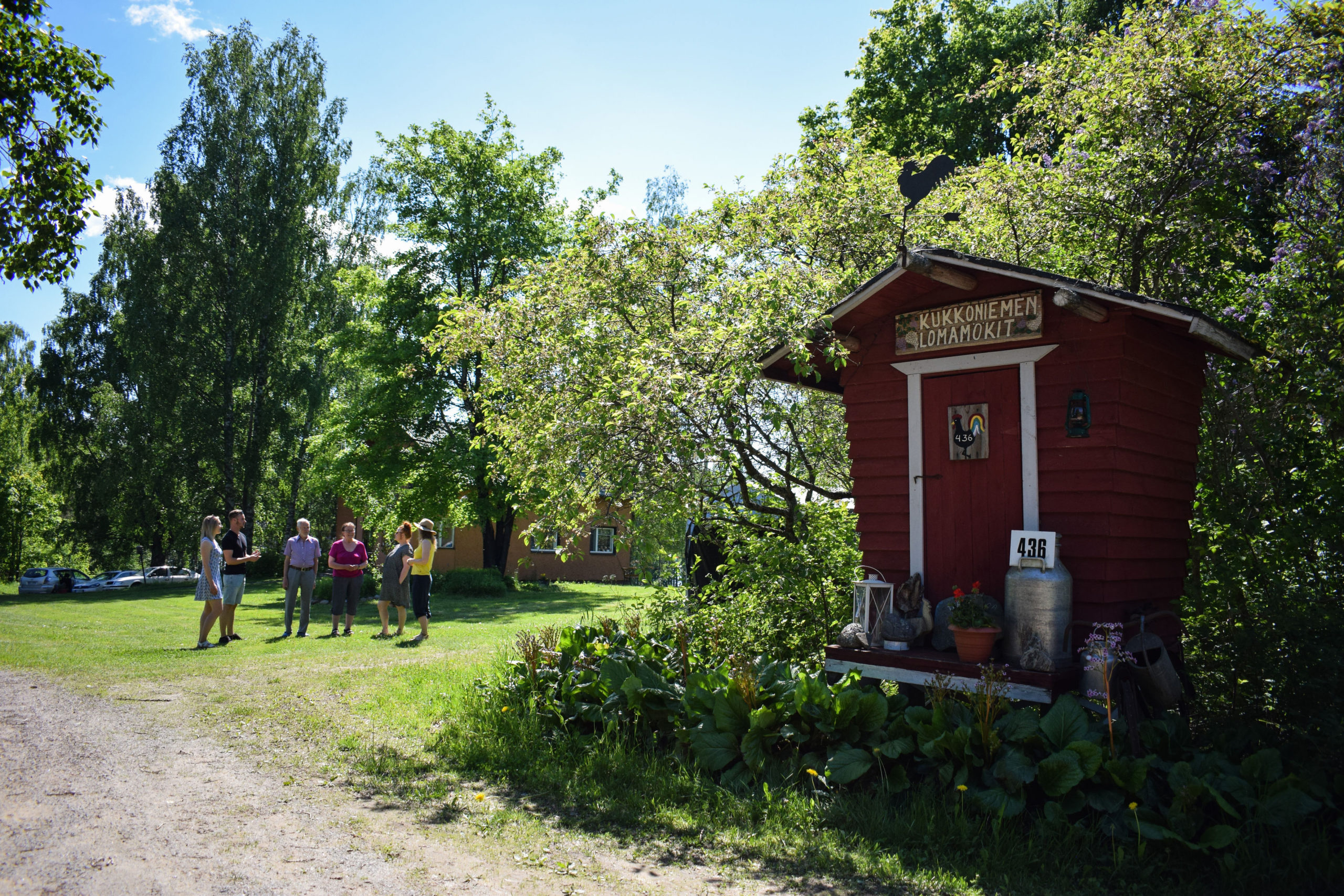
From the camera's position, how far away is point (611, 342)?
903cm

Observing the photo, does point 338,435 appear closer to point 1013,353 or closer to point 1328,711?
point 1013,353

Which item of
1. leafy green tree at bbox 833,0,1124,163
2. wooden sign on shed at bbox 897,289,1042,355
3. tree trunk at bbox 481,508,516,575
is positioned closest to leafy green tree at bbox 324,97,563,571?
tree trunk at bbox 481,508,516,575

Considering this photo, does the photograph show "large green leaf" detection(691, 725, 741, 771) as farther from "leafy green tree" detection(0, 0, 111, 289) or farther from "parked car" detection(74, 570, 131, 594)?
"parked car" detection(74, 570, 131, 594)

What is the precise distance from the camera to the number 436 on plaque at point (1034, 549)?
18.8 ft

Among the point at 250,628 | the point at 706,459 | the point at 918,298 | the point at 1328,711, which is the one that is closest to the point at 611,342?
the point at 706,459

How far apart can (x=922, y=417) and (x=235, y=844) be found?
5564 millimetres

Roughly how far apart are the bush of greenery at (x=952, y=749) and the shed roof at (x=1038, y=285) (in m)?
2.72

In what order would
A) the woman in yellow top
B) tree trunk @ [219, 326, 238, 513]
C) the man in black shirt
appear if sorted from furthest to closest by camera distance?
tree trunk @ [219, 326, 238, 513]
the woman in yellow top
the man in black shirt

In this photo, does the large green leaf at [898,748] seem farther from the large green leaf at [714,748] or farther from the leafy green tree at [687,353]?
the leafy green tree at [687,353]


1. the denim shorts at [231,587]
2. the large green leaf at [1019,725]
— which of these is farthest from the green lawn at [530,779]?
the denim shorts at [231,587]

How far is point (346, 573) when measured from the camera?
12.4 metres

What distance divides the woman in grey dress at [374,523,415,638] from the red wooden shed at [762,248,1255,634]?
724 centimetres

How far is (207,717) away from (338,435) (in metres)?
19.1

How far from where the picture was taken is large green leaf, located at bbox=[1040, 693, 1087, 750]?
188 inches
